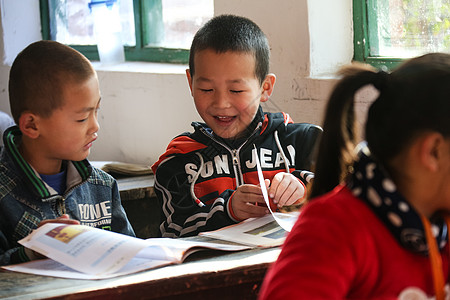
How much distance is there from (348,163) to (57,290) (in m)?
0.59

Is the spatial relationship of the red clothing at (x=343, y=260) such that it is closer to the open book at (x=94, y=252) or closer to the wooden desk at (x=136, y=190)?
the open book at (x=94, y=252)

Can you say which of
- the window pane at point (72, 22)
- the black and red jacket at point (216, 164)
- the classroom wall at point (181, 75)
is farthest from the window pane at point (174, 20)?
the black and red jacket at point (216, 164)

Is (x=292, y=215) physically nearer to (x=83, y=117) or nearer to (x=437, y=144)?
(x=83, y=117)

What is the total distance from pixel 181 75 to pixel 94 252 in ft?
5.95

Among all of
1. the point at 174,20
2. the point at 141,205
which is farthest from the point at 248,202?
the point at 174,20

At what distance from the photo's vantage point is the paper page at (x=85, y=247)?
4.48 feet

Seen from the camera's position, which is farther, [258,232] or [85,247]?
[258,232]

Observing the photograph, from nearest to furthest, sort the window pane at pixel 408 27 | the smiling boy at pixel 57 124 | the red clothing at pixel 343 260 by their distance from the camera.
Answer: the red clothing at pixel 343 260
the smiling boy at pixel 57 124
the window pane at pixel 408 27

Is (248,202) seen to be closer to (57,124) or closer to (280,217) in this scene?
(280,217)

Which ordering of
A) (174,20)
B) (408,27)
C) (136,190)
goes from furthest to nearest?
(174,20), (136,190), (408,27)

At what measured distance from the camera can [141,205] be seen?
2.87m

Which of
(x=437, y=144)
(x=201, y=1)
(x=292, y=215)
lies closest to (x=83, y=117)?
(x=292, y=215)

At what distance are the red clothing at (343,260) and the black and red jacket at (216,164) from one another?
37.4 inches

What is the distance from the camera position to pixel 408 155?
3.13ft
